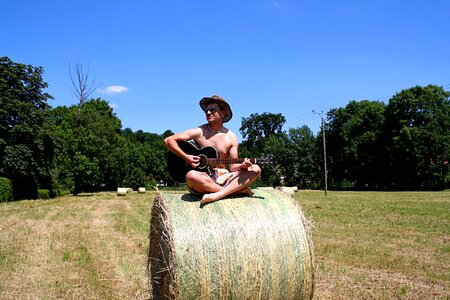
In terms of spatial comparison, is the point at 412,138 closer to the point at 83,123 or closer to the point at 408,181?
the point at 408,181

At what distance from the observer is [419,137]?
48375 mm

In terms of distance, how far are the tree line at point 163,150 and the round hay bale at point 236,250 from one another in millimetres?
22940

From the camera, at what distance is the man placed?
5348 millimetres

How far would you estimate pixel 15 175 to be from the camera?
32438 mm

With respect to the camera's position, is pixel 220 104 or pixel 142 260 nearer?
pixel 220 104

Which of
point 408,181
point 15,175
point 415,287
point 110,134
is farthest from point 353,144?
point 415,287

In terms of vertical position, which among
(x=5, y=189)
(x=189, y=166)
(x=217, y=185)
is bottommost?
(x=5, y=189)

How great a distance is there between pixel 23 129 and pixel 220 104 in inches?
1169

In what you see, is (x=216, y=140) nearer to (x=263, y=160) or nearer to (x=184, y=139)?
(x=184, y=139)

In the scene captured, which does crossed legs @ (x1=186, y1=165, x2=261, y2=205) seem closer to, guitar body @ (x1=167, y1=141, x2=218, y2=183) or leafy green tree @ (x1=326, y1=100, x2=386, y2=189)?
guitar body @ (x1=167, y1=141, x2=218, y2=183)

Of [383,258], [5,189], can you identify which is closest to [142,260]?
[383,258]

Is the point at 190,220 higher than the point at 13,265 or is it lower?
higher

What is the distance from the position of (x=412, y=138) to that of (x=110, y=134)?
109ft

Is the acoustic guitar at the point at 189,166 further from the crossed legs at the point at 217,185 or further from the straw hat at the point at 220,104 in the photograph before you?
the straw hat at the point at 220,104
